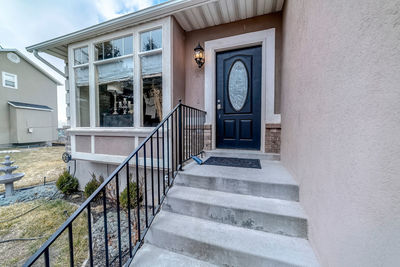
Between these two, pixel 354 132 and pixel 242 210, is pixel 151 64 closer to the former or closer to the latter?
pixel 242 210

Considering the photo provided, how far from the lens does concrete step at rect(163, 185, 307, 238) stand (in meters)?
1.30

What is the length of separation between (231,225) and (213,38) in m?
3.26

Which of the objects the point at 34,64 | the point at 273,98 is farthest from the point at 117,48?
the point at 34,64

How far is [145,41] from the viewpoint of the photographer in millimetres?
3051

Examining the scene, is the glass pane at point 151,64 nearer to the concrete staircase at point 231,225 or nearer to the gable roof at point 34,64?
the concrete staircase at point 231,225

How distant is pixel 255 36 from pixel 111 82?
3141 mm

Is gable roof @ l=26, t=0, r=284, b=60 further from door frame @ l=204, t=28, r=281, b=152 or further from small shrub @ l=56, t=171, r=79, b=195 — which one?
small shrub @ l=56, t=171, r=79, b=195

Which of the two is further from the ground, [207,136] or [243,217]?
[207,136]

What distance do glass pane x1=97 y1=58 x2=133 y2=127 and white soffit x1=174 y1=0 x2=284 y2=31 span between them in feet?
4.74

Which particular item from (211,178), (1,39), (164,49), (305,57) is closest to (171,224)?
(211,178)

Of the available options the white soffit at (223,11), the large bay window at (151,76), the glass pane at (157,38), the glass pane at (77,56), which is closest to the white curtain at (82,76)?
the glass pane at (77,56)

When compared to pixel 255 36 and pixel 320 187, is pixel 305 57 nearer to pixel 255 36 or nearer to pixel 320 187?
pixel 320 187

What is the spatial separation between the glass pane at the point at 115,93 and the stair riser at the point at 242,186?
2.00 m

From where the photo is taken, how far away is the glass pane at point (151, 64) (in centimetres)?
297
